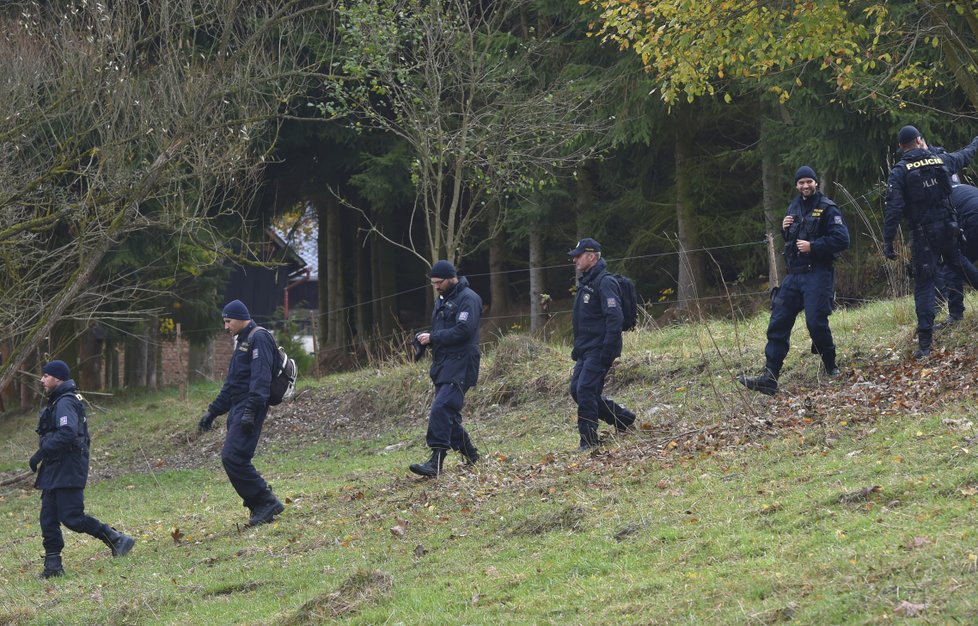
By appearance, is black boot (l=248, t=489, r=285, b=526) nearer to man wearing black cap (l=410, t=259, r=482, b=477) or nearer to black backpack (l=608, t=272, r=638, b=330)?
man wearing black cap (l=410, t=259, r=482, b=477)

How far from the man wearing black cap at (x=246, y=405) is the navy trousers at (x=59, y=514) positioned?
125 centimetres

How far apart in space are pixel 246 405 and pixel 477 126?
10719mm

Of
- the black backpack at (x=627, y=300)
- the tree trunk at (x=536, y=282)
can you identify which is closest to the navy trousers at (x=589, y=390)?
the black backpack at (x=627, y=300)

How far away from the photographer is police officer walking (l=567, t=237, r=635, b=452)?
11.2 m

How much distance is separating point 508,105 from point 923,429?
1212cm

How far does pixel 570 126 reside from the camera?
20.8 meters

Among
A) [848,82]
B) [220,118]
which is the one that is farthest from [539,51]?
[848,82]

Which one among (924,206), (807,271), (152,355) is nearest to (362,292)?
(152,355)

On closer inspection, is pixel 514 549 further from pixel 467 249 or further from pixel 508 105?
pixel 467 249

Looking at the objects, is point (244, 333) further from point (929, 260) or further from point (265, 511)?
point (929, 260)

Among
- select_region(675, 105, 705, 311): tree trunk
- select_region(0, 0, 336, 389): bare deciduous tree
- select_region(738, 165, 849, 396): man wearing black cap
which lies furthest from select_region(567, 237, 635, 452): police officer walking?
select_region(675, 105, 705, 311): tree trunk

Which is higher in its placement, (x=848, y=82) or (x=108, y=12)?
(x=108, y=12)

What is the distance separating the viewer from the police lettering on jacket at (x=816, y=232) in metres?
11.2

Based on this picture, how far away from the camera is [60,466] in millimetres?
10773
